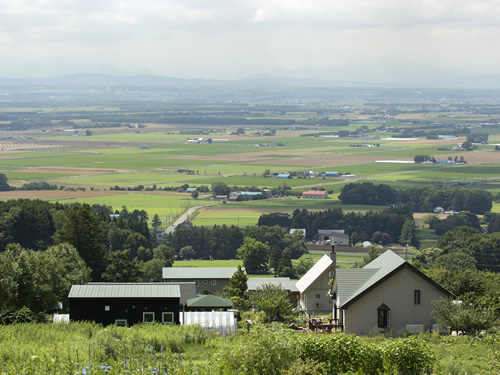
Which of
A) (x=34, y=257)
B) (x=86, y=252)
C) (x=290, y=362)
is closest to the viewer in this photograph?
(x=290, y=362)

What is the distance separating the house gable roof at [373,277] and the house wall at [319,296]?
1032cm

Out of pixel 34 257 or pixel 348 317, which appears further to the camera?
pixel 34 257

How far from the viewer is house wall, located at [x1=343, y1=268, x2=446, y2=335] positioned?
29.4m

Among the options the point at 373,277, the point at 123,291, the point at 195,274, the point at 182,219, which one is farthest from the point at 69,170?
the point at 373,277

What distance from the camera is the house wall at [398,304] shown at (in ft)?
96.4

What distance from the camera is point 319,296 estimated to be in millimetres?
42969

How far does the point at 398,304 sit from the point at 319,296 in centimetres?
1376

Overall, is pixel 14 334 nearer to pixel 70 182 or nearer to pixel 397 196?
pixel 397 196

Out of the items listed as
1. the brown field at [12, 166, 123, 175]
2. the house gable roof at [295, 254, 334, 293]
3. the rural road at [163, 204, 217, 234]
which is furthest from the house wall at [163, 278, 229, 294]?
the brown field at [12, 166, 123, 175]

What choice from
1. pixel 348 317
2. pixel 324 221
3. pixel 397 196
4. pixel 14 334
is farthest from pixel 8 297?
pixel 397 196

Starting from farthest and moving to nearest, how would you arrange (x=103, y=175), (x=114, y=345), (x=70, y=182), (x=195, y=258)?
1. (x=103, y=175)
2. (x=70, y=182)
3. (x=195, y=258)
4. (x=114, y=345)

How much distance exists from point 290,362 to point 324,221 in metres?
78.9

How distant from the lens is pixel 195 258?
7912 cm

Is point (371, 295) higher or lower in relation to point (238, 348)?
lower
